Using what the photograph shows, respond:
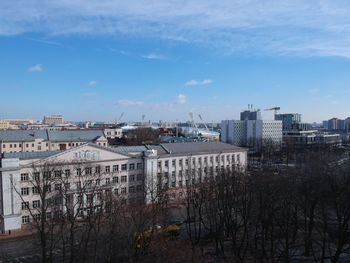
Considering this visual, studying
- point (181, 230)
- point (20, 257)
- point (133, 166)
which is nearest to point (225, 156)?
point (133, 166)

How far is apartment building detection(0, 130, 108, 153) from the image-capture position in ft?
275

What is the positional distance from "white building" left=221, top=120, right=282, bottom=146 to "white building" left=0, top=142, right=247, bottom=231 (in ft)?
283

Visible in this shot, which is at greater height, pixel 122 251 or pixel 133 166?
pixel 133 166

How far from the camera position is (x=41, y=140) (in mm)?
86500

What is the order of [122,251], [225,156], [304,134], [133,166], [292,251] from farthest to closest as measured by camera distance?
[304,134] < [225,156] < [133,166] < [292,251] < [122,251]

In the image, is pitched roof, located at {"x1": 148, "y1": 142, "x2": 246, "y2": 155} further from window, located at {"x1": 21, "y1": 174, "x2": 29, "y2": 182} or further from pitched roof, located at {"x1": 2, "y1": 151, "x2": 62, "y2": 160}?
window, located at {"x1": 21, "y1": 174, "x2": 29, "y2": 182}

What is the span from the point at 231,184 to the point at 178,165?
82.6 ft

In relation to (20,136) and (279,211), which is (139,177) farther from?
(20,136)

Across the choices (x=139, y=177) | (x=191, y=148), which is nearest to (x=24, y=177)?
(x=139, y=177)

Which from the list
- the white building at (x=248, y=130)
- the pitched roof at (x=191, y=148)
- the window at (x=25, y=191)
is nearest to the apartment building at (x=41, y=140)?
the pitched roof at (x=191, y=148)

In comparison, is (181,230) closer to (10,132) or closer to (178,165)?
(178,165)

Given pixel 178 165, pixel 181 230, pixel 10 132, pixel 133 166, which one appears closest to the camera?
pixel 181 230

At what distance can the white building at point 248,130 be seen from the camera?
6147 inches

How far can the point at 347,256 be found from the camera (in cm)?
3328
